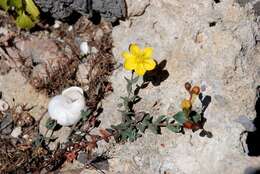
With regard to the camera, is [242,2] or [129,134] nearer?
[129,134]

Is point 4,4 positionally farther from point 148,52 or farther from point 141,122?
point 141,122

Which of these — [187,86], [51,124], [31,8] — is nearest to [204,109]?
[187,86]

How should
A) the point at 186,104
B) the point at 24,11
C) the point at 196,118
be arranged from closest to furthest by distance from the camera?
the point at 186,104
the point at 196,118
the point at 24,11

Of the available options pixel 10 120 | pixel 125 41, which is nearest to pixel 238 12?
pixel 125 41

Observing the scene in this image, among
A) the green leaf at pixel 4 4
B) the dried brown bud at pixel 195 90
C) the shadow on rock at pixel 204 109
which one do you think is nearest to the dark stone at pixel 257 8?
the shadow on rock at pixel 204 109

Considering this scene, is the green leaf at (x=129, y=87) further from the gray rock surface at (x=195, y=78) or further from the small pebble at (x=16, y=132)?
the small pebble at (x=16, y=132)
